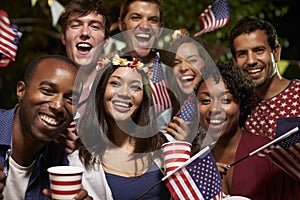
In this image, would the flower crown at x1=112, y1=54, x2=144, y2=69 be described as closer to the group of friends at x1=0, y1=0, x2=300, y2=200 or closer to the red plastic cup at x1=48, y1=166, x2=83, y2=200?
the group of friends at x1=0, y1=0, x2=300, y2=200

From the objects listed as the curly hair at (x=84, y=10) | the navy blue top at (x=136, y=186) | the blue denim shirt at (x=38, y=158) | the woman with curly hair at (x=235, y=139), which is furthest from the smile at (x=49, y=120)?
the curly hair at (x=84, y=10)

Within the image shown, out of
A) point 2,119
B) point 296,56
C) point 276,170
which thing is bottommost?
point 296,56

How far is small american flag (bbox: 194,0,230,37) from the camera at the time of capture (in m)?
4.91

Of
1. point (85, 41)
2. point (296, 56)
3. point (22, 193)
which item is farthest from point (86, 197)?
point (296, 56)

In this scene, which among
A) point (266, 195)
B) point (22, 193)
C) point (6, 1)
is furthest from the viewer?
point (6, 1)

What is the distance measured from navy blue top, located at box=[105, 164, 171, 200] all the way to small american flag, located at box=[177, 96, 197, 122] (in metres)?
0.45

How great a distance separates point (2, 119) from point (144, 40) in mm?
1656

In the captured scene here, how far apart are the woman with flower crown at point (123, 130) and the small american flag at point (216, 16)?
1.83 m

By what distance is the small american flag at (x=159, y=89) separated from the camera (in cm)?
374

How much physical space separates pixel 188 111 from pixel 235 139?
35cm

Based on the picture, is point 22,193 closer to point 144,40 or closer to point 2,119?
point 2,119

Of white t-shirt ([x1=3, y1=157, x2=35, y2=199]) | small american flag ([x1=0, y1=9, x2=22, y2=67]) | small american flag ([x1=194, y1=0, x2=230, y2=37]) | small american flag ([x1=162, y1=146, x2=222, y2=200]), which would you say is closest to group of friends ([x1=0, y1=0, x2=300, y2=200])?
white t-shirt ([x1=3, y1=157, x2=35, y2=199])

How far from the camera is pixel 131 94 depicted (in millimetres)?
3227

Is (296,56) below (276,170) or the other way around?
below
